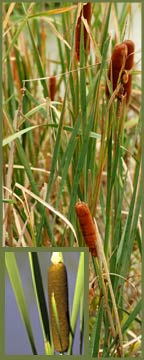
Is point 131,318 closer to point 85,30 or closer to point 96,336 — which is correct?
point 96,336

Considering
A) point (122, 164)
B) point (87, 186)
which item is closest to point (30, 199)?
point (122, 164)

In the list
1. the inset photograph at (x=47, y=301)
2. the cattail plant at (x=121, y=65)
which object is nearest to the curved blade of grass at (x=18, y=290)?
the inset photograph at (x=47, y=301)

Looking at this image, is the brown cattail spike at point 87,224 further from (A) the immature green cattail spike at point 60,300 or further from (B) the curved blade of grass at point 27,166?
(B) the curved blade of grass at point 27,166

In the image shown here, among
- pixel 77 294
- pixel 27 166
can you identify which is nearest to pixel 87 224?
pixel 77 294

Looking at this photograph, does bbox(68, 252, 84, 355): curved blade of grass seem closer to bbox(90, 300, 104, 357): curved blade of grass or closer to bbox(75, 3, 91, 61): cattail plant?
bbox(90, 300, 104, 357): curved blade of grass

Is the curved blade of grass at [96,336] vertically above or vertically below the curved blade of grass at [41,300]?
below

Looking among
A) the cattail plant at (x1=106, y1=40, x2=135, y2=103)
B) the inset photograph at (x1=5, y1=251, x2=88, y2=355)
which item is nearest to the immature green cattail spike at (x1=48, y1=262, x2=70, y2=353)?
the inset photograph at (x1=5, y1=251, x2=88, y2=355)
